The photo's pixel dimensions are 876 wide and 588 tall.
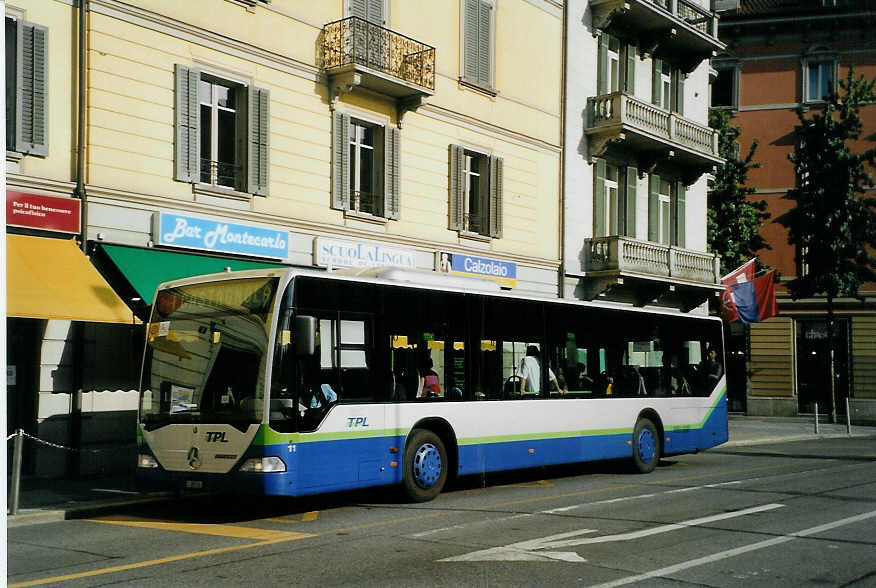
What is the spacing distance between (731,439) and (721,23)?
75.4 feet

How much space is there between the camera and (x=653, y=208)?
103 ft

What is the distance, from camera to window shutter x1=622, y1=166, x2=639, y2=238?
30.2 m

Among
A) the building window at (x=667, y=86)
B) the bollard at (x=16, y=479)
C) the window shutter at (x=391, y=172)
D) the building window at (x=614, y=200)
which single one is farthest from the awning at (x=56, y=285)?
the building window at (x=667, y=86)

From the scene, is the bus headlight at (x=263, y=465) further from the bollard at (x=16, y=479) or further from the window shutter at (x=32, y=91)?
the window shutter at (x=32, y=91)

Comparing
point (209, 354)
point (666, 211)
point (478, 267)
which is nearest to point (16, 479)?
point (209, 354)

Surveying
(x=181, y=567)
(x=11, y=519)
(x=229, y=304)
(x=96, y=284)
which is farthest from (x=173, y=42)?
(x=181, y=567)

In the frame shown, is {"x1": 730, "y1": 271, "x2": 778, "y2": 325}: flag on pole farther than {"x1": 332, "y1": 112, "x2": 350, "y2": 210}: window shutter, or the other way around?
{"x1": 730, "y1": 271, "x2": 778, "y2": 325}: flag on pole

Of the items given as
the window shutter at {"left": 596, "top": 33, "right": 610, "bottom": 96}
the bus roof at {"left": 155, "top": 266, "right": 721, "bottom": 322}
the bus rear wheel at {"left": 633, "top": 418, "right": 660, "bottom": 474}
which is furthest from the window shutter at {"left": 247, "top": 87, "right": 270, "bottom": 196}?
the window shutter at {"left": 596, "top": 33, "right": 610, "bottom": 96}

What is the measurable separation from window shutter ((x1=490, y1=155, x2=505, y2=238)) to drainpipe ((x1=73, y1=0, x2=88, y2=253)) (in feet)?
36.9

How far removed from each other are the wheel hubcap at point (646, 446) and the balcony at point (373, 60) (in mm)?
8594

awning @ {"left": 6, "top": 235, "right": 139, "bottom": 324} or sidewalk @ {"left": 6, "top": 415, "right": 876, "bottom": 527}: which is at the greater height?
awning @ {"left": 6, "top": 235, "right": 139, "bottom": 324}

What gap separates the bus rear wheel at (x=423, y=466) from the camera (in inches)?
512

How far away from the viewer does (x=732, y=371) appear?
4388 centimetres

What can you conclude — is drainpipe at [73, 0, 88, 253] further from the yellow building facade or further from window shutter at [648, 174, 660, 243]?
window shutter at [648, 174, 660, 243]
